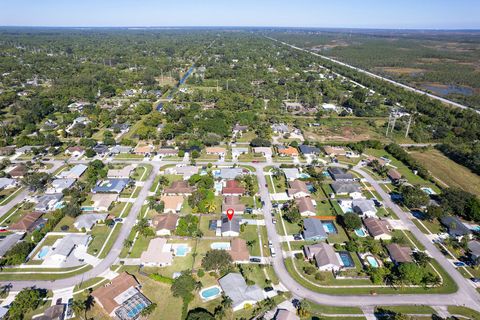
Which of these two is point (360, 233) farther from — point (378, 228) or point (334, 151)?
point (334, 151)

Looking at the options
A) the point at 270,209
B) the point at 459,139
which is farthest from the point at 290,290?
the point at 459,139

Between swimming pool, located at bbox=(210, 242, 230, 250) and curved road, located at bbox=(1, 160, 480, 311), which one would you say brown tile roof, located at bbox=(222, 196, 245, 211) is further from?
swimming pool, located at bbox=(210, 242, 230, 250)

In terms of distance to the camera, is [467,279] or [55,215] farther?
[55,215]

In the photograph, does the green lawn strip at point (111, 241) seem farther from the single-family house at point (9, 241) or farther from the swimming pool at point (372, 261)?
the swimming pool at point (372, 261)

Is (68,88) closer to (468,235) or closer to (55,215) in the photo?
(55,215)

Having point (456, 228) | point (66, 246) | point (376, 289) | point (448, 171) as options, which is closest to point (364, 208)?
point (456, 228)

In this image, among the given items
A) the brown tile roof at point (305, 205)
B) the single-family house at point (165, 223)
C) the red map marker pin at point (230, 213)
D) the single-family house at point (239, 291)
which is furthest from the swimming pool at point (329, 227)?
the single-family house at point (165, 223)

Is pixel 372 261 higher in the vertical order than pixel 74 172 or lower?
lower
